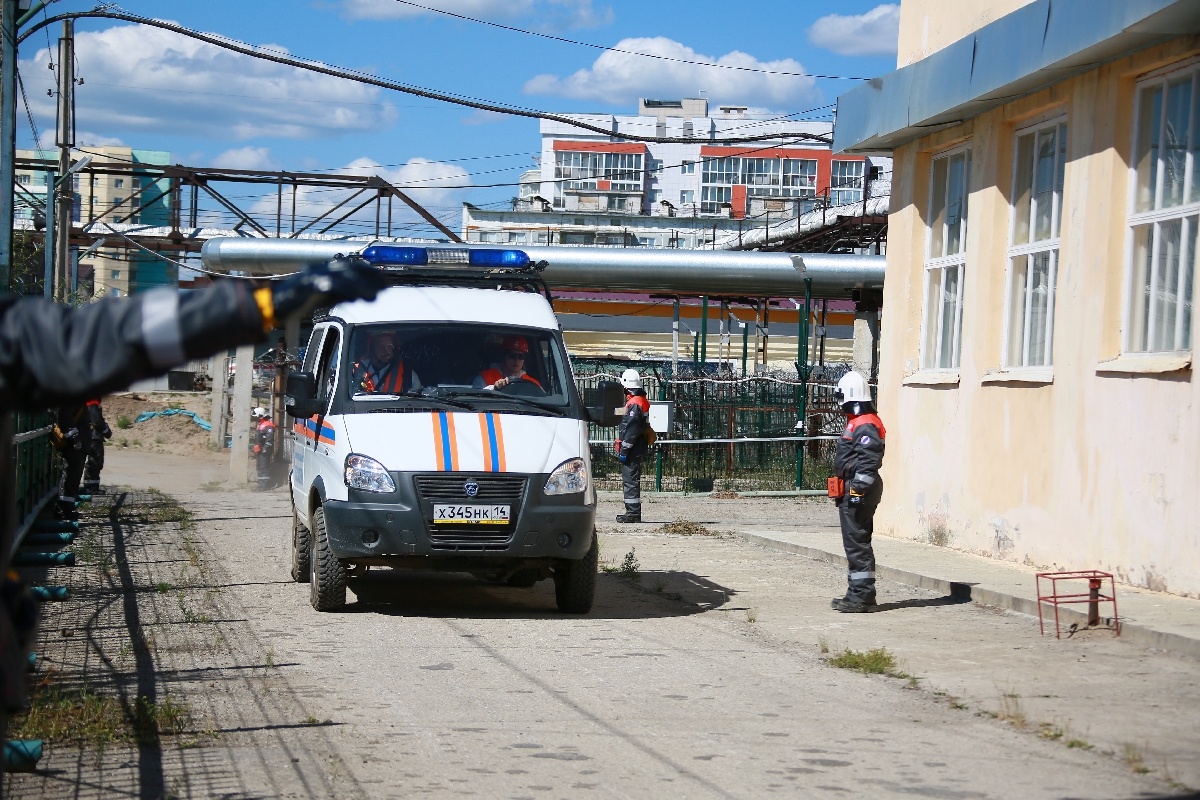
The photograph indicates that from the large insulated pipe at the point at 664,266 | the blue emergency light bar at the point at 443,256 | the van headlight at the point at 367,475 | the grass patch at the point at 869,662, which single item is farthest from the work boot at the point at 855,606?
the large insulated pipe at the point at 664,266

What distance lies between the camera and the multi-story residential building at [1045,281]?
11008 millimetres

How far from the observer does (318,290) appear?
9.62 ft

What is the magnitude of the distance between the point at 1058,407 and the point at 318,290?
1068cm

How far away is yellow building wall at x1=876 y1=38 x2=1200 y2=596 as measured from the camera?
430 inches

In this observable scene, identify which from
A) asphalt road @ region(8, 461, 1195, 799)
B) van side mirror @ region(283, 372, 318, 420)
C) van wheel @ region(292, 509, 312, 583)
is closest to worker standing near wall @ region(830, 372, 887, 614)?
asphalt road @ region(8, 461, 1195, 799)

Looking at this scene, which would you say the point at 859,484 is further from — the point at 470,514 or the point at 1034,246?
the point at 1034,246

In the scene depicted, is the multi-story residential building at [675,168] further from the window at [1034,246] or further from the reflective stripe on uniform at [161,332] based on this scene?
the reflective stripe on uniform at [161,332]

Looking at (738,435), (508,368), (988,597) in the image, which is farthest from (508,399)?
(738,435)

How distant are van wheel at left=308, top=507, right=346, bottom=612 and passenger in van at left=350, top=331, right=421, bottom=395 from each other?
102 centimetres

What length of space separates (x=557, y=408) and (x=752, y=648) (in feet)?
8.41

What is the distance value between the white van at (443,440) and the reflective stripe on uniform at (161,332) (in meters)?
6.79

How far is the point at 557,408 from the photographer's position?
10922mm

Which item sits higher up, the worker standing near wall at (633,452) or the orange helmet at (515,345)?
the orange helmet at (515,345)

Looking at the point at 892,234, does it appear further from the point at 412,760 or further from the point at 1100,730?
the point at 412,760
